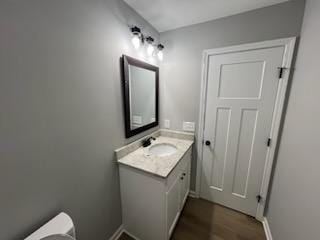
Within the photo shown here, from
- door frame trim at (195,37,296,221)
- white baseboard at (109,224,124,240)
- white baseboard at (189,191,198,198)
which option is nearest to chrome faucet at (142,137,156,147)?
door frame trim at (195,37,296,221)

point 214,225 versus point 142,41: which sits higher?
point 142,41

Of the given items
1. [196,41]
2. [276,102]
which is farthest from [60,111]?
[276,102]

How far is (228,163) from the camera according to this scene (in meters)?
Answer: 1.76

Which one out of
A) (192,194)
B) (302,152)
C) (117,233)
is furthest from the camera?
(192,194)

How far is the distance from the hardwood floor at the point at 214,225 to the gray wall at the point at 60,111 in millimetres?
888

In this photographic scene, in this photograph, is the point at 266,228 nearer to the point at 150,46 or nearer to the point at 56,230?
the point at 56,230

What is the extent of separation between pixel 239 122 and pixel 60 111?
1.80m

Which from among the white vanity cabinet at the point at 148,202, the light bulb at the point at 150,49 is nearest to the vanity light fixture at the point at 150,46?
the light bulb at the point at 150,49

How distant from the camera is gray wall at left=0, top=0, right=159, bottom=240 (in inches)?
27.0

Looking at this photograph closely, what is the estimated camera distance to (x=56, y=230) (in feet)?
2.58

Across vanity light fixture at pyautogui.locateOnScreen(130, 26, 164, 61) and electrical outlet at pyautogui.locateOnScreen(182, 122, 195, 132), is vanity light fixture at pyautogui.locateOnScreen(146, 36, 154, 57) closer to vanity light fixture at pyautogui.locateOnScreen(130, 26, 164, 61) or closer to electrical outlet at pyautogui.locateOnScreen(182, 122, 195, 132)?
vanity light fixture at pyautogui.locateOnScreen(130, 26, 164, 61)

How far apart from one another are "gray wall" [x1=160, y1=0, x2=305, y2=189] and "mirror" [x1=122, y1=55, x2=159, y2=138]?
183mm

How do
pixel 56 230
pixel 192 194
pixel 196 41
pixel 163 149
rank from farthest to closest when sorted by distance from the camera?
pixel 192 194, pixel 163 149, pixel 196 41, pixel 56 230

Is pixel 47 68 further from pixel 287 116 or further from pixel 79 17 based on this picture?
pixel 287 116
